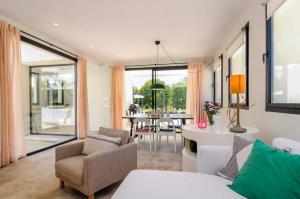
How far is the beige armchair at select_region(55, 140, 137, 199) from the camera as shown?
1872 millimetres

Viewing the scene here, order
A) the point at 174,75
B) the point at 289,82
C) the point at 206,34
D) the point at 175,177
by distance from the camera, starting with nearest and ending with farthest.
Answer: the point at 175,177 → the point at 289,82 → the point at 206,34 → the point at 174,75

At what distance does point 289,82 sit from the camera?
1.80m

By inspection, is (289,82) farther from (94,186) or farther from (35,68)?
(35,68)

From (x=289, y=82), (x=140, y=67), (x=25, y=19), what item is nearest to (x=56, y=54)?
(x=25, y=19)

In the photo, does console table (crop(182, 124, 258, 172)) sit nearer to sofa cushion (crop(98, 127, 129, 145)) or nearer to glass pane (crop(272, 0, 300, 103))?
glass pane (crop(272, 0, 300, 103))

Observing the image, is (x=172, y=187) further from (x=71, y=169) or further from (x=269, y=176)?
(x=71, y=169)

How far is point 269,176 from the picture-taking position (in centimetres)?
102

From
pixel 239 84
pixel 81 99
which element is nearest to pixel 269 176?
pixel 239 84

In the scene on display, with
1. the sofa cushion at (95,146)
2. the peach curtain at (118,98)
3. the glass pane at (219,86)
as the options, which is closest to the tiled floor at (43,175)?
the sofa cushion at (95,146)

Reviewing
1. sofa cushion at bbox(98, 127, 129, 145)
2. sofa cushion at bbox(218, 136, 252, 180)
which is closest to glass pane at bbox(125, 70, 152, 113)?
sofa cushion at bbox(98, 127, 129, 145)

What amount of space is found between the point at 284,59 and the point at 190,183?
163cm

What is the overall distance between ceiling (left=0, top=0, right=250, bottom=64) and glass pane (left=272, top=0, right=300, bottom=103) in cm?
99

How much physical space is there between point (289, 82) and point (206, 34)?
101 inches

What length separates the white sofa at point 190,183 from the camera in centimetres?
114
